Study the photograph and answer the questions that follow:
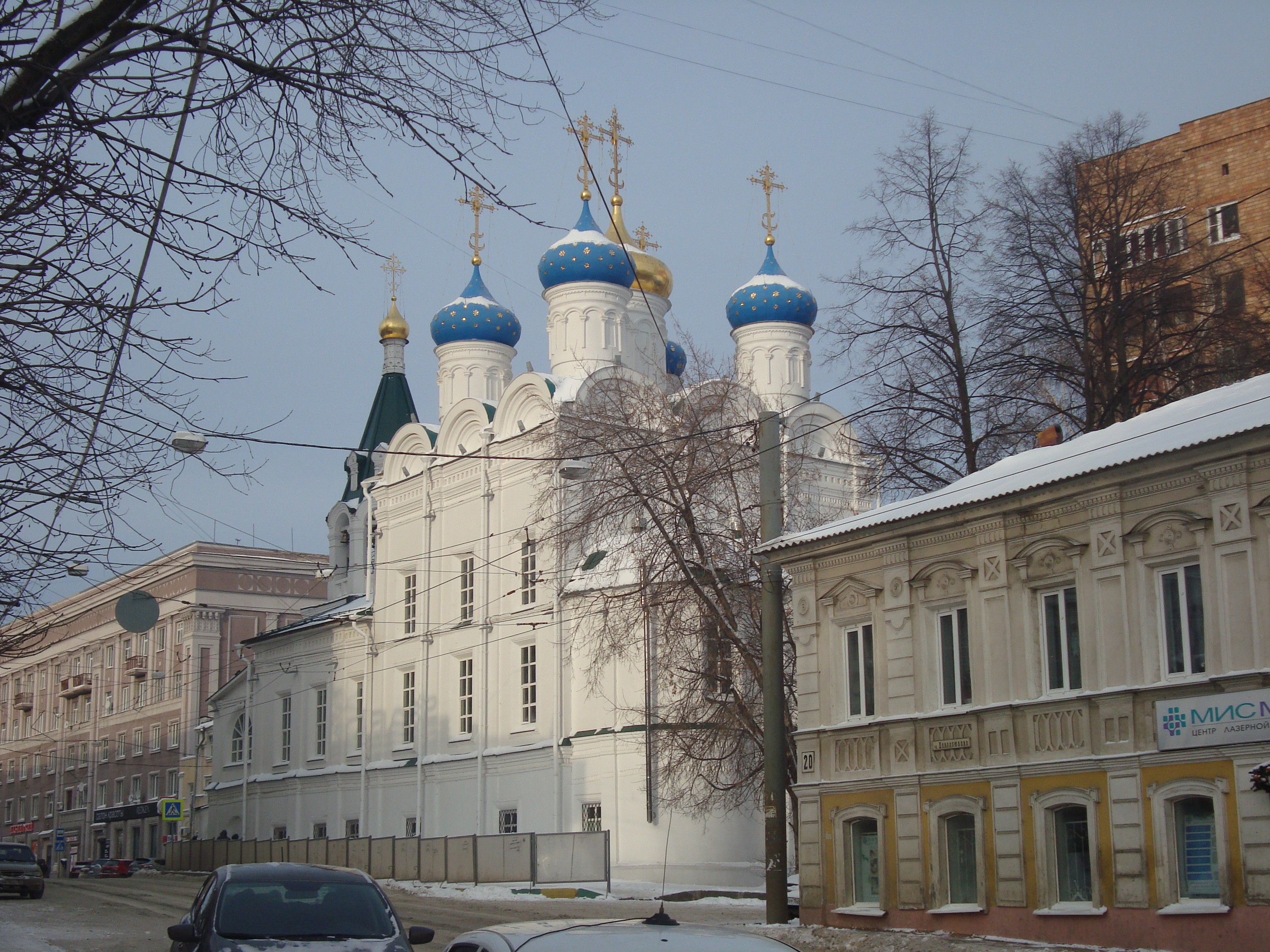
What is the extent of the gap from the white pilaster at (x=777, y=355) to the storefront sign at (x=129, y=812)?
102 feet

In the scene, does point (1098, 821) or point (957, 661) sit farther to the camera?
point (957, 661)

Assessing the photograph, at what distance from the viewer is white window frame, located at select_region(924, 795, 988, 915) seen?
56.3 ft

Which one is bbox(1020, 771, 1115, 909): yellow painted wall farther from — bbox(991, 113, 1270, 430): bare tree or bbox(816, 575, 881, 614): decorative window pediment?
bbox(991, 113, 1270, 430): bare tree

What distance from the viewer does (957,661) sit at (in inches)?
Result: 711

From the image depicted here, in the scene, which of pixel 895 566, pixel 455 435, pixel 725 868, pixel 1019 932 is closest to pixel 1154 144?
pixel 455 435

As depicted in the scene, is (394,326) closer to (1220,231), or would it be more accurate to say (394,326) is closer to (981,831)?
(1220,231)

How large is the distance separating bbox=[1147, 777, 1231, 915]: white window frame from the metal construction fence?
1511 centimetres

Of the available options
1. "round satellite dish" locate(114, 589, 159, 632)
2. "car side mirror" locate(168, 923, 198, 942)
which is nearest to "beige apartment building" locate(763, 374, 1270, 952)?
"round satellite dish" locate(114, 589, 159, 632)

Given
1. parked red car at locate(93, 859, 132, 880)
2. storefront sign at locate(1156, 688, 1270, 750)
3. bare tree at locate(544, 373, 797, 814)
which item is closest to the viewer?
storefront sign at locate(1156, 688, 1270, 750)

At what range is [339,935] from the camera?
394 inches

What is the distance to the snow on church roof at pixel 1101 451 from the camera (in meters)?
15.4

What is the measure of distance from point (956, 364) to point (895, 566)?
833 centimetres

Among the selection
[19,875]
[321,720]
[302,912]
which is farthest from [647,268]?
[302,912]

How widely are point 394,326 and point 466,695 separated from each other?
66.7ft
